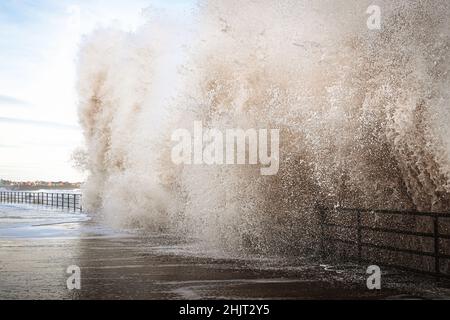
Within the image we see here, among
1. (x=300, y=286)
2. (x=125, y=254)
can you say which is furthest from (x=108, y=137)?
(x=300, y=286)

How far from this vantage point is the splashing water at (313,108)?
12328mm

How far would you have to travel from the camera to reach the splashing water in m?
12.3
